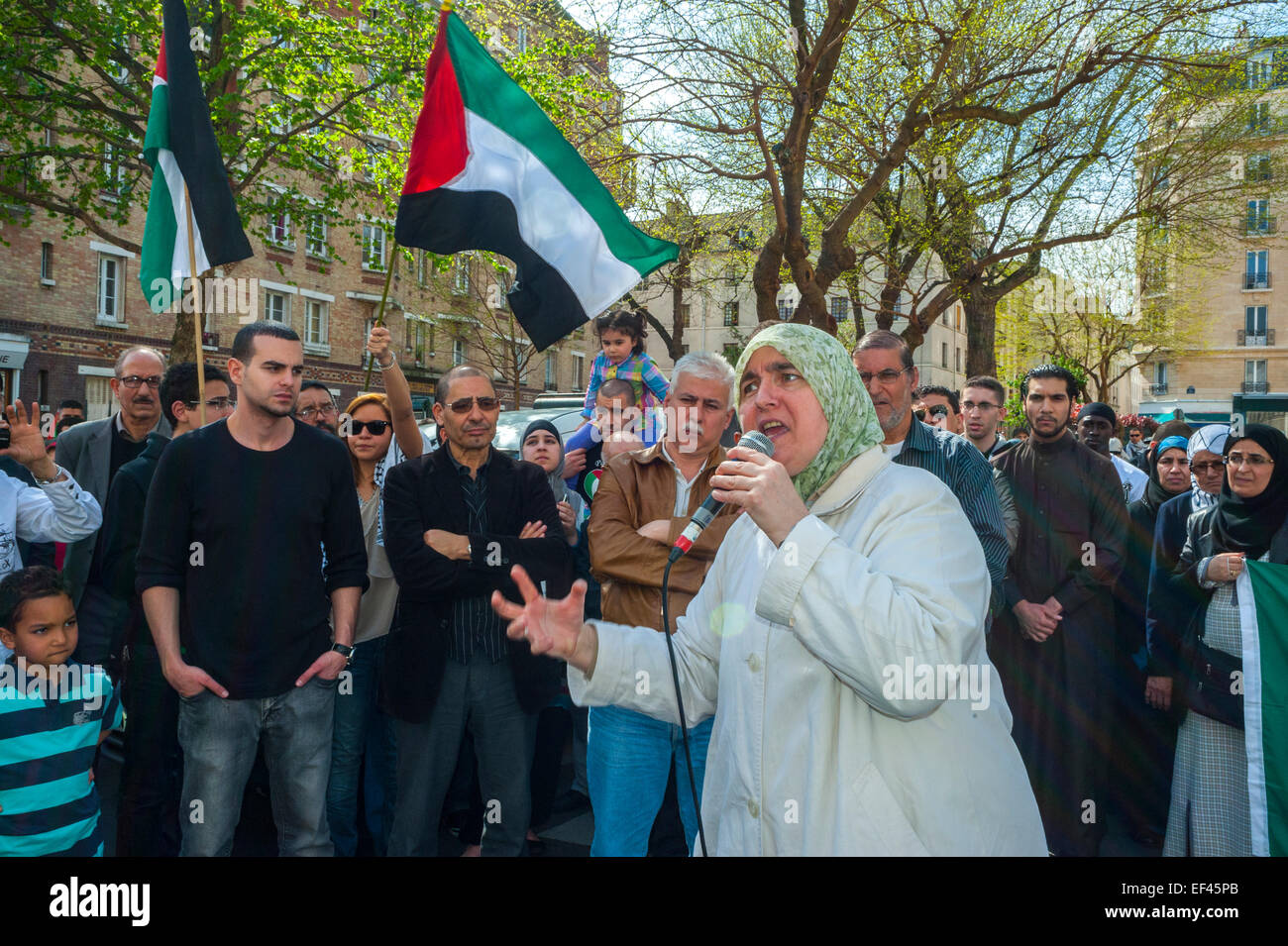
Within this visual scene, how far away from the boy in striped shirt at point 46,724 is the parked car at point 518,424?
4765 mm

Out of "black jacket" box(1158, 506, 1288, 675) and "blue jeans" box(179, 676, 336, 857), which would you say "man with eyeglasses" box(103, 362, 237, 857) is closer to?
"blue jeans" box(179, 676, 336, 857)

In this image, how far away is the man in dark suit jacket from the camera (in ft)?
13.4

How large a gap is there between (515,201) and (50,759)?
320 centimetres

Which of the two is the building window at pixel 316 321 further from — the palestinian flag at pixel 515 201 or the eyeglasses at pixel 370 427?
the palestinian flag at pixel 515 201

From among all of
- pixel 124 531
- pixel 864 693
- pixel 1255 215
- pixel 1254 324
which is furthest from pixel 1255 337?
pixel 864 693

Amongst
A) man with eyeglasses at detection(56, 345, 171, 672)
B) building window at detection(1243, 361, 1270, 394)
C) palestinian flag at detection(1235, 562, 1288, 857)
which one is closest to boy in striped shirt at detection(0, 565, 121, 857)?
man with eyeglasses at detection(56, 345, 171, 672)

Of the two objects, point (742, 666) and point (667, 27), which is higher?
point (667, 27)

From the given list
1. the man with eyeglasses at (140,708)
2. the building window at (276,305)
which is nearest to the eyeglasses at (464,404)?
the man with eyeglasses at (140,708)

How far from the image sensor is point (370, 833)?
4.98 m

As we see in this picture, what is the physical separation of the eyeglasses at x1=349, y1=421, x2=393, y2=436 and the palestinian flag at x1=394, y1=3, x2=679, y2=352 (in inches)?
41.2

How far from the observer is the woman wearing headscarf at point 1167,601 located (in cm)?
457

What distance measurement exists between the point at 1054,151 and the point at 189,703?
12545mm

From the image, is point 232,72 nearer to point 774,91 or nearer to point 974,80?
point 774,91
